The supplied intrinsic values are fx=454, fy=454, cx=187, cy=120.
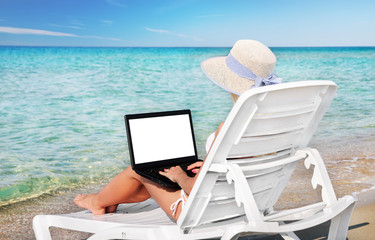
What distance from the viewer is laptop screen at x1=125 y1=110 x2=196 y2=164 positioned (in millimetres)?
2795

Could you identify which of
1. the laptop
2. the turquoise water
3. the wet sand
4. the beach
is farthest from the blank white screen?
the turquoise water

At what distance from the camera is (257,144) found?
2.21 metres

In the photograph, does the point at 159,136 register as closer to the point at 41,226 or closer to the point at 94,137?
the point at 41,226

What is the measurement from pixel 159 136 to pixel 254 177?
2.74ft

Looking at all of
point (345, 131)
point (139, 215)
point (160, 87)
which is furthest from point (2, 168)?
point (160, 87)

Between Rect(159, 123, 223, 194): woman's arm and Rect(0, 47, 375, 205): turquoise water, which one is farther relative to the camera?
Rect(0, 47, 375, 205): turquoise water

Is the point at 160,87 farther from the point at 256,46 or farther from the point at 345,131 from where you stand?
the point at 256,46

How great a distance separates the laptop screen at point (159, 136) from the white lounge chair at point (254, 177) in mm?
445

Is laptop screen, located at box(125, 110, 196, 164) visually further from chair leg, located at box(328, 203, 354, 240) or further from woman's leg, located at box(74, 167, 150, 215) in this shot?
chair leg, located at box(328, 203, 354, 240)

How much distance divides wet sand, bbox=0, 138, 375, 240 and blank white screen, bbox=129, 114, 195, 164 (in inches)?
36.7

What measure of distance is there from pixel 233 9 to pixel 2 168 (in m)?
45.8

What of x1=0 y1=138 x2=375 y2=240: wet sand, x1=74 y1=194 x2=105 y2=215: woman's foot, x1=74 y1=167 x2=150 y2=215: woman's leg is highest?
x1=74 y1=167 x2=150 y2=215: woman's leg

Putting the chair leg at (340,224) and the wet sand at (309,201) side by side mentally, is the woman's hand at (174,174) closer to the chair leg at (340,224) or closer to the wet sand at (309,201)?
the chair leg at (340,224)

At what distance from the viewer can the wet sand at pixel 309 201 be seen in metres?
3.58
